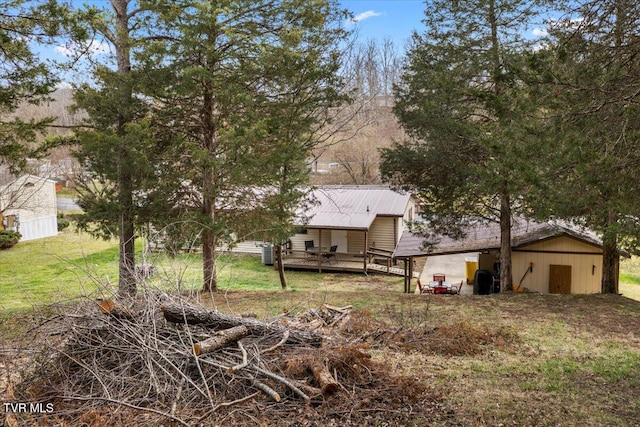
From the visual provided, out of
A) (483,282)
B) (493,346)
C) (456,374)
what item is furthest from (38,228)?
(456,374)

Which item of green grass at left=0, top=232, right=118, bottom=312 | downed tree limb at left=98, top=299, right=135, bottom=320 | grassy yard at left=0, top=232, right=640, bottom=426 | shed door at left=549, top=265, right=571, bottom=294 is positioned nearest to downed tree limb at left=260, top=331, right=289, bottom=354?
grassy yard at left=0, top=232, right=640, bottom=426

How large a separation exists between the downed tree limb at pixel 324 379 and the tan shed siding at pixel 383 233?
18.2 meters

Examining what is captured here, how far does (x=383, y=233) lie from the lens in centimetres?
2283

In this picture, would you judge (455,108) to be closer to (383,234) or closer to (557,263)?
(557,263)

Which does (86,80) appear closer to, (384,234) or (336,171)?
(384,234)

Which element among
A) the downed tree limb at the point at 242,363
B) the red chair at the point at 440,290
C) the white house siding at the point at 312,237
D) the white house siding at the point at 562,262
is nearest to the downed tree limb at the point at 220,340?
the downed tree limb at the point at 242,363

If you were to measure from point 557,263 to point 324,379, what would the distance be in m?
12.1

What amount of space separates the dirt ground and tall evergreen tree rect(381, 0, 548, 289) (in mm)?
3300

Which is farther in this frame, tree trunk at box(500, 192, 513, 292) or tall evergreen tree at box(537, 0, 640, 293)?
tree trunk at box(500, 192, 513, 292)

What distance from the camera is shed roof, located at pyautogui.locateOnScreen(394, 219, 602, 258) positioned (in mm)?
13547

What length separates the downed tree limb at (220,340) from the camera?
4605 mm

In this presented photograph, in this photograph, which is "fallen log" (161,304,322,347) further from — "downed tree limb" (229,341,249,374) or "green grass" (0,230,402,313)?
"green grass" (0,230,402,313)

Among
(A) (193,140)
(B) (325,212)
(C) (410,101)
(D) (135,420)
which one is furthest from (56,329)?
(B) (325,212)

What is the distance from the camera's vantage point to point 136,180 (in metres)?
9.86
